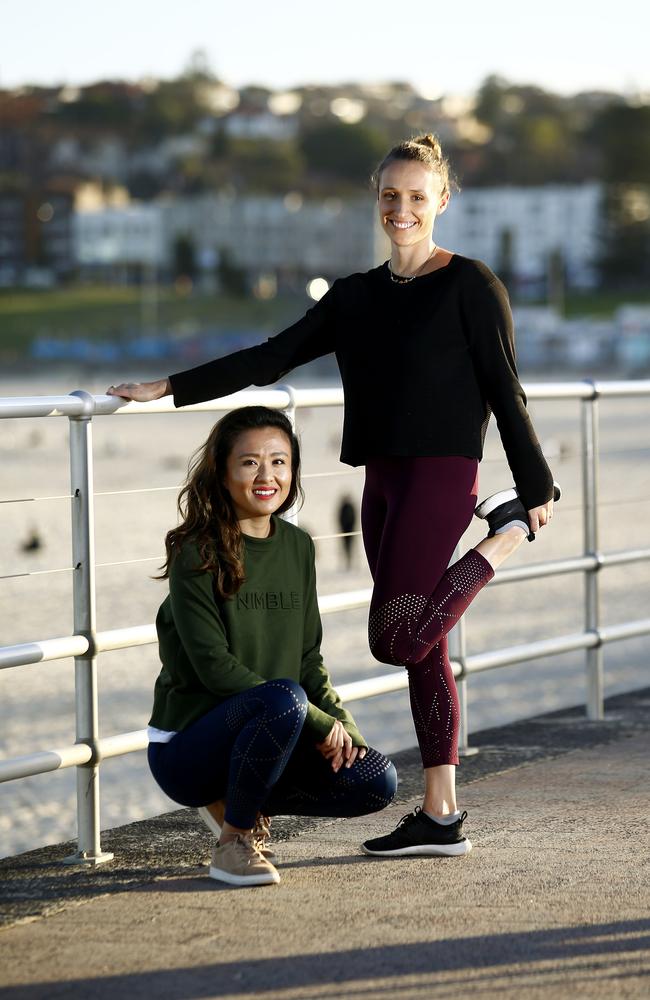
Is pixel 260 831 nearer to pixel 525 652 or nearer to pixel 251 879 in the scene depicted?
pixel 251 879

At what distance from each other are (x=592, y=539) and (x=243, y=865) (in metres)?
2.38

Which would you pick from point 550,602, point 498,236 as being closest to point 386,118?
point 498,236

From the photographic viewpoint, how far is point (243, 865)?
3398 millimetres

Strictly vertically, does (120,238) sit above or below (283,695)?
above

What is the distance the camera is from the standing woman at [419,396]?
3496 mm

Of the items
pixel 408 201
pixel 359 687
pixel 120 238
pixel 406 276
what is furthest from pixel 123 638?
pixel 120 238

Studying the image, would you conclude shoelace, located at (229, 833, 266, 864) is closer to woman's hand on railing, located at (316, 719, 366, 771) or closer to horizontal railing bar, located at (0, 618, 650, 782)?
woman's hand on railing, located at (316, 719, 366, 771)

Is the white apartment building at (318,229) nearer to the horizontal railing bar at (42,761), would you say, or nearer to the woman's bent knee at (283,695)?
the horizontal railing bar at (42,761)

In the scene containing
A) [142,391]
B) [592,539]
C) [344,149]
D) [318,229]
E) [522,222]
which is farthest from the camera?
[344,149]

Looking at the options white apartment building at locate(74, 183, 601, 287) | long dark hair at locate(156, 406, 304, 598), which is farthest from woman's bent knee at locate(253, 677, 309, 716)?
white apartment building at locate(74, 183, 601, 287)

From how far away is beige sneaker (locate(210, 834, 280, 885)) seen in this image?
3.39 m

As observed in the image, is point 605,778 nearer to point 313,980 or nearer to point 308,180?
point 313,980

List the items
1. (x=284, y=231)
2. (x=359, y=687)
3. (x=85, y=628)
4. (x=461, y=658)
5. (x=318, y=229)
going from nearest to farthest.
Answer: (x=85, y=628) → (x=359, y=687) → (x=461, y=658) → (x=284, y=231) → (x=318, y=229)

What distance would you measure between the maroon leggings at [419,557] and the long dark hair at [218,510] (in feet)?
0.72
